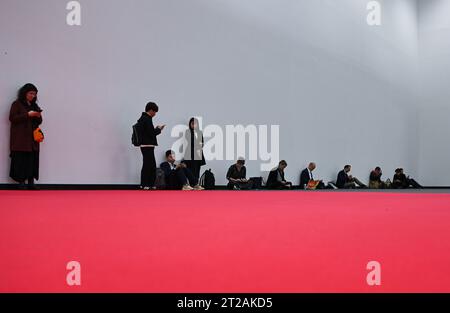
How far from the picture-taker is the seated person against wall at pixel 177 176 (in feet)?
40.1

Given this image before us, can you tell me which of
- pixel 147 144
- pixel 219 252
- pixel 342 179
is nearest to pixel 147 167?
pixel 147 144

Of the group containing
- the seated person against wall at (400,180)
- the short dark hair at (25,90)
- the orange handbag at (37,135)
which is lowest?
the seated person against wall at (400,180)

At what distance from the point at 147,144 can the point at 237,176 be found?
2.98 m

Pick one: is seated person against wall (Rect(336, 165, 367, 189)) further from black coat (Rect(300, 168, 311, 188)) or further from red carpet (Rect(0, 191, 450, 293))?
red carpet (Rect(0, 191, 450, 293))

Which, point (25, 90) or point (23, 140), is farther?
point (25, 90)

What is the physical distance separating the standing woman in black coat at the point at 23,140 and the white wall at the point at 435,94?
43.7ft

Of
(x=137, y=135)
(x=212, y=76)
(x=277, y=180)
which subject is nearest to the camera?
(x=137, y=135)

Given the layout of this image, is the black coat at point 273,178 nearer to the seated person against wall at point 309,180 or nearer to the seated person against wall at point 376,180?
the seated person against wall at point 309,180

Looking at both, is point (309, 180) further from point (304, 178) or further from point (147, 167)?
point (147, 167)

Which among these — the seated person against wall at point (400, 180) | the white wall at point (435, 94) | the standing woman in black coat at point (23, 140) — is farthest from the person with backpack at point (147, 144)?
the white wall at point (435, 94)

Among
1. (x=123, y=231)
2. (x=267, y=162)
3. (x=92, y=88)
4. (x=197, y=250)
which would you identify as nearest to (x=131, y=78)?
(x=92, y=88)

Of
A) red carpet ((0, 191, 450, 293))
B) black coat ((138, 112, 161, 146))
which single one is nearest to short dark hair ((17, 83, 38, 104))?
black coat ((138, 112, 161, 146))

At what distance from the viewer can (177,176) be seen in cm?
1230

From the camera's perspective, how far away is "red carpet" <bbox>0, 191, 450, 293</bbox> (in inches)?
86.9
